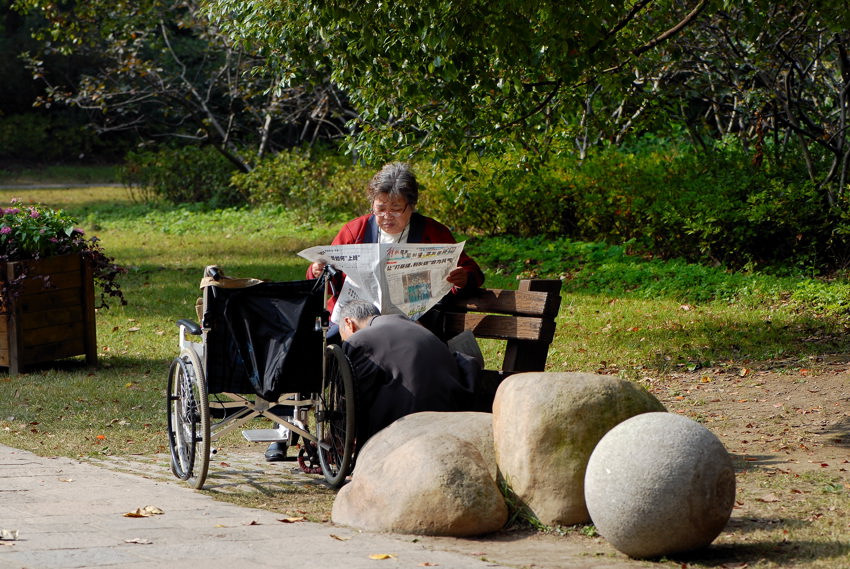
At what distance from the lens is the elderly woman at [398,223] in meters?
6.40

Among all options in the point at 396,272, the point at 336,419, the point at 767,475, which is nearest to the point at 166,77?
the point at 396,272

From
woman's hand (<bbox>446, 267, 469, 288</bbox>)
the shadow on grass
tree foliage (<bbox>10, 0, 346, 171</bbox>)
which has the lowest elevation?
the shadow on grass

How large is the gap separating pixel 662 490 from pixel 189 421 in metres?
2.59

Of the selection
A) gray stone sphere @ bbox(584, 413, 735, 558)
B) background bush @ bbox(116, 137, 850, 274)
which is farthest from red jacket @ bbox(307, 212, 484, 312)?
background bush @ bbox(116, 137, 850, 274)

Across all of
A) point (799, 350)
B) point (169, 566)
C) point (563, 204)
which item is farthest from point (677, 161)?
point (169, 566)

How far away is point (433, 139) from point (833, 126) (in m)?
6.89

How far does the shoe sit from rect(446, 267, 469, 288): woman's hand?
138cm

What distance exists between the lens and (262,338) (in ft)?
18.1

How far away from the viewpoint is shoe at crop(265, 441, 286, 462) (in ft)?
20.7

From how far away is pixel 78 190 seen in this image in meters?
28.8

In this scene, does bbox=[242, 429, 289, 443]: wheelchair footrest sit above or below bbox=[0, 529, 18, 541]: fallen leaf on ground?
below

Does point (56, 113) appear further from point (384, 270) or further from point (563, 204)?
point (384, 270)

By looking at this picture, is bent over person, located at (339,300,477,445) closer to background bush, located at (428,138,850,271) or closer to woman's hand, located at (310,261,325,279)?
woman's hand, located at (310,261,325,279)

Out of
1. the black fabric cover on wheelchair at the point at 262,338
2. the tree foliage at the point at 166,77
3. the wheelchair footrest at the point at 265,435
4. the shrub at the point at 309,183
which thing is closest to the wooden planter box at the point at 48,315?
the wheelchair footrest at the point at 265,435
